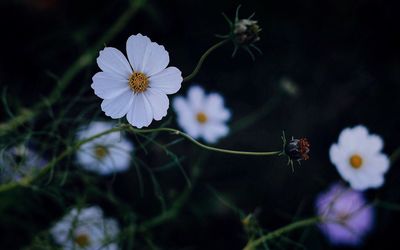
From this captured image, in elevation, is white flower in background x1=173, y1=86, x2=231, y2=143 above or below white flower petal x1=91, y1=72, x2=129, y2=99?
above

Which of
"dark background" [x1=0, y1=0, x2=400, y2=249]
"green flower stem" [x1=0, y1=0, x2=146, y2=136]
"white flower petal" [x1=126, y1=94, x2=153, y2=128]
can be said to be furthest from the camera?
"dark background" [x1=0, y1=0, x2=400, y2=249]

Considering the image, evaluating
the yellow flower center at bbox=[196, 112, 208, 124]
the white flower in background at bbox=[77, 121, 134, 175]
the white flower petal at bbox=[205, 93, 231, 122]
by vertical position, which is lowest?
the white flower in background at bbox=[77, 121, 134, 175]

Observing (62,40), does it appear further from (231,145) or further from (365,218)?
(365,218)

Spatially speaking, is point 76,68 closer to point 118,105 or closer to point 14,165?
point 14,165

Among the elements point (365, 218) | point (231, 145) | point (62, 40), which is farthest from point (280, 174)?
point (62, 40)

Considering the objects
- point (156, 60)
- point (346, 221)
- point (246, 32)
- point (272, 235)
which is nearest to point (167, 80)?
point (156, 60)

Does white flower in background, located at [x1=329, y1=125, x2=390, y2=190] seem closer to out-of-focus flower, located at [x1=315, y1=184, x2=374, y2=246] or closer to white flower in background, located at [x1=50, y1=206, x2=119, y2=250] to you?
out-of-focus flower, located at [x1=315, y1=184, x2=374, y2=246]

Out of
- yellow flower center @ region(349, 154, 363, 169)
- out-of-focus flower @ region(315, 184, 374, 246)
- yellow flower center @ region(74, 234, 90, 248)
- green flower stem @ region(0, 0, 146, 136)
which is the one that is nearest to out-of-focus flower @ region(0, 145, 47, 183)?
green flower stem @ region(0, 0, 146, 136)
